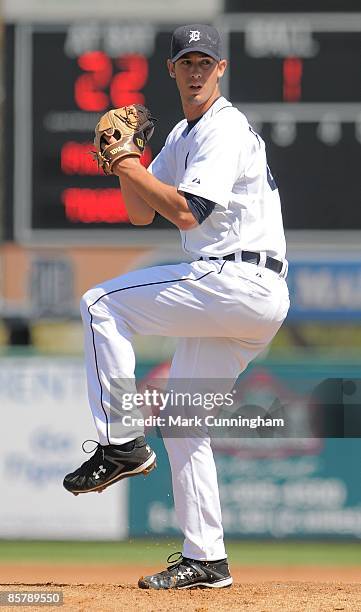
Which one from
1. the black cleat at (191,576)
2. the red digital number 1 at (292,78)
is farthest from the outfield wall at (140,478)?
the black cleat at (191,576)

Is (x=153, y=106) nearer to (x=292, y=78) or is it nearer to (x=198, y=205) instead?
(x=292, y=78)

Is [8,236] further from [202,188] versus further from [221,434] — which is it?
[202,188]

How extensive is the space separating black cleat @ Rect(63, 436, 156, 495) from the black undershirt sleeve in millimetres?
683

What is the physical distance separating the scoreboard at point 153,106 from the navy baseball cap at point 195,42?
3.95 metres

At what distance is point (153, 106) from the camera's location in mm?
7816

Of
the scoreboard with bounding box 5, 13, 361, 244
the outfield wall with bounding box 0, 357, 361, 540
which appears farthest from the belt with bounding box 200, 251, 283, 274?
the scoreboard with bounding box 5, 13, 361, 244

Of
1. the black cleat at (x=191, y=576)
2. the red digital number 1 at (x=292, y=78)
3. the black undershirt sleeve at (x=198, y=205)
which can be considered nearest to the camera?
the black undershirt sleeve at (x=198, y=205)

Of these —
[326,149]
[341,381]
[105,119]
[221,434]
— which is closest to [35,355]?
[221,434]

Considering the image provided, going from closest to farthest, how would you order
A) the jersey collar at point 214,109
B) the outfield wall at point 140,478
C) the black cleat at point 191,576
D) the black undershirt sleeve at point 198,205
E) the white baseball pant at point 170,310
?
1. the black undershirt sleeve at point 198,205
2. the white baseball pant at point 170,310
3. the jersey collar at point 214,109
4. the black cleat at point 191,576
5. the outfield wall at point 140,478

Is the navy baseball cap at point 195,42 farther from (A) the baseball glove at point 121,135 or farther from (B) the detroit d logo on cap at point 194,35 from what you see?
(A) the baseball glove at point 121,135

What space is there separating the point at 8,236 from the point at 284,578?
3.19m

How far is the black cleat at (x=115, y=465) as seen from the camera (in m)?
3.71

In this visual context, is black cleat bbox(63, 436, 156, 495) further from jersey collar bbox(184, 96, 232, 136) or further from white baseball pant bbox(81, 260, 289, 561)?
jersey collar bbox(184, 96, 232, 136)

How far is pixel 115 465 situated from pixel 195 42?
4.18ft
